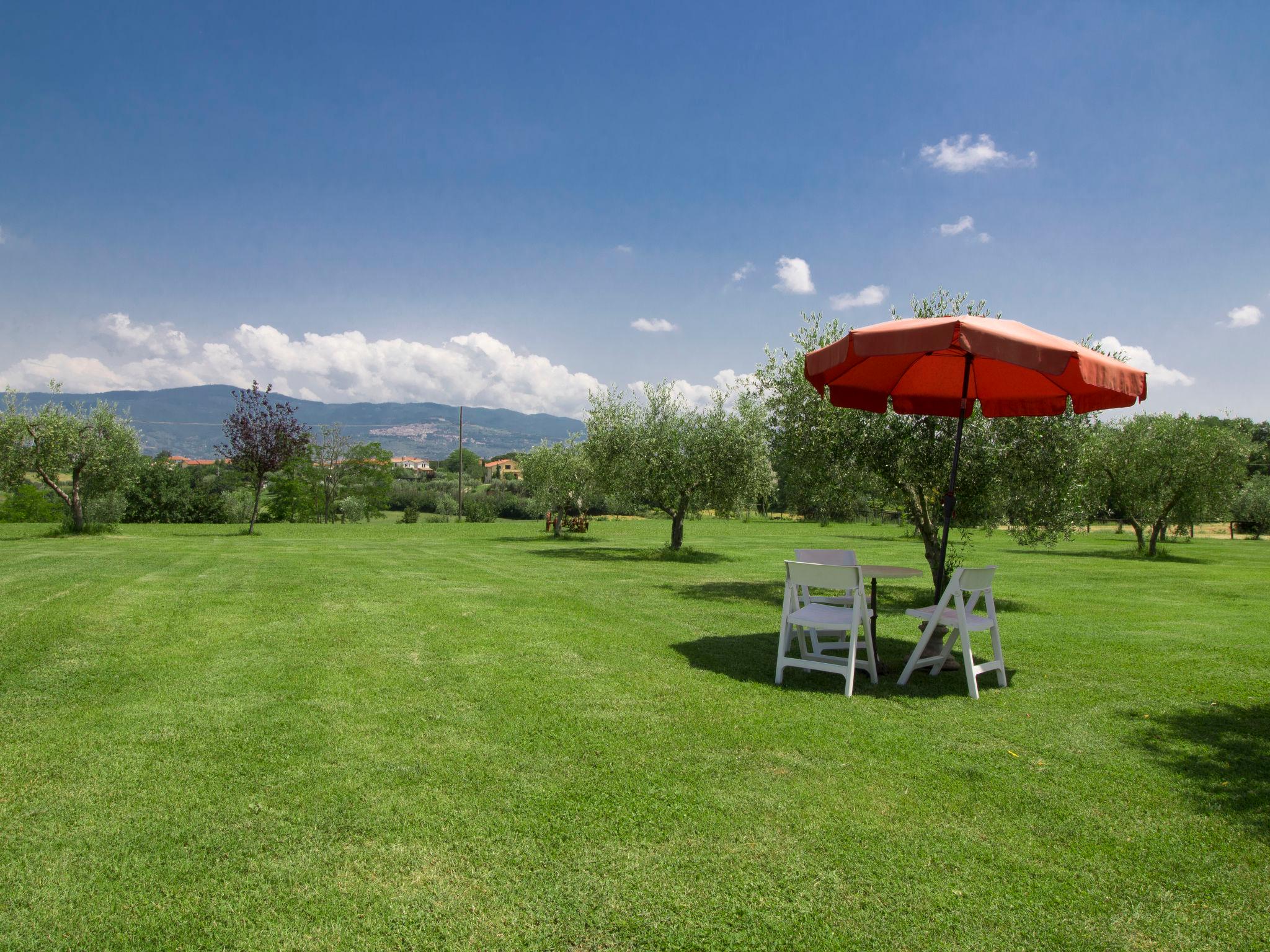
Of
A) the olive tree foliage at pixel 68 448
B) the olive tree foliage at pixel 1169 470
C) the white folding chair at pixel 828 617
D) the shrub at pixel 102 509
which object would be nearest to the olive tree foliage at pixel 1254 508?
the olive tree foliage at pixel 1169 470

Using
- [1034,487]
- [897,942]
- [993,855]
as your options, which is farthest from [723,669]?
[1034,487]

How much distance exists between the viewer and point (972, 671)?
5.80 m

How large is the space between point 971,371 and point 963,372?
216mm

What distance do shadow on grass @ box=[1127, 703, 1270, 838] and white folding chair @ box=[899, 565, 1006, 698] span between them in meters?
1.09

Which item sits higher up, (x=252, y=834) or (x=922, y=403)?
(x=922, y=403)

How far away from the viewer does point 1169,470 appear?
1041 inches

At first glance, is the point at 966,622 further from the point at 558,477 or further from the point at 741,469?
the point at 558,477

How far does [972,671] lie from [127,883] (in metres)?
5.75

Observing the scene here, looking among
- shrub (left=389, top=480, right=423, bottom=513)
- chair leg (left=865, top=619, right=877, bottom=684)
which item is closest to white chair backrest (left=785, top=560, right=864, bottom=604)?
chair leg (left=865, top=619, right=877, bottom=684)

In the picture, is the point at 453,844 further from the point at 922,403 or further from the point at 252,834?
the point at 922,403

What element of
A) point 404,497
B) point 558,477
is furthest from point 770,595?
point 404,497

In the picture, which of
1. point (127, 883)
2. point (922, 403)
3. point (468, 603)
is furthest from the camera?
point (468, 603)

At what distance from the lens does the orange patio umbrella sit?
5148 mm

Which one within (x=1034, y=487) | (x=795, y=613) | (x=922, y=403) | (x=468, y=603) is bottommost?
(x=468, y=603)
